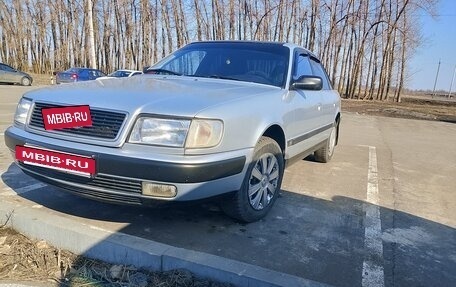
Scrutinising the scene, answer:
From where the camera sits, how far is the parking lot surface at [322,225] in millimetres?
2736

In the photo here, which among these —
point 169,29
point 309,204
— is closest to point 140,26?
point 169,29

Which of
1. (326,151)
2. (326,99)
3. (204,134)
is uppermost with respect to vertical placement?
(326,99)

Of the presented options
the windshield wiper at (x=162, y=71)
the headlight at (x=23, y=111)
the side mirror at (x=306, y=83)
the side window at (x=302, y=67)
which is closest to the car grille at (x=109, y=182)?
the headlight at (x=23, y=111)

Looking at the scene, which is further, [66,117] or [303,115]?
[303,115]

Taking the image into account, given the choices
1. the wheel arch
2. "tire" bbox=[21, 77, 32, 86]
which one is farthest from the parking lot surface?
"tire" bbox=[21, 77, 32, 86]

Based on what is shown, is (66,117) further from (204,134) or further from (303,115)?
(303,115)

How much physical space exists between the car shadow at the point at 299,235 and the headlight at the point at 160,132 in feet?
1.52

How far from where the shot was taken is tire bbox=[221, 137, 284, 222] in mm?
3117

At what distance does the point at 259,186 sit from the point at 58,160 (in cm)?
164

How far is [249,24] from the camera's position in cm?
3077

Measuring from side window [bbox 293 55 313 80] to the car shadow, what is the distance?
136 centimetres

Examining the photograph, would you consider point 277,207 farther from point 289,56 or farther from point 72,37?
point 72,37

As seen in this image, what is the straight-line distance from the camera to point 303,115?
4.12 metres

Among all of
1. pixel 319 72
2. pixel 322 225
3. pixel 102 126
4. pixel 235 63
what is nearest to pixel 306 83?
pixel 235 63
